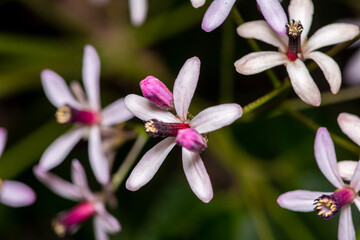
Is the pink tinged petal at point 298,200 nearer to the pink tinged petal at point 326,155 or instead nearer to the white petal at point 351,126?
the pink tinged petal at point 326,155

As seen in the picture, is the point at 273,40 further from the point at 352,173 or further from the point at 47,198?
the point at 47,198

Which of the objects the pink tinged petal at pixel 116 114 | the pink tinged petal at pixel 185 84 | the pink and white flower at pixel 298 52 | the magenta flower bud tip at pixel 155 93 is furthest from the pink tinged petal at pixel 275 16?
the pink tinged petal at pixel 116 114

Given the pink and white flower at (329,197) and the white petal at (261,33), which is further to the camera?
the white petal at (261,33)

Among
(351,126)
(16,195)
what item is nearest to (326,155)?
(351,126)

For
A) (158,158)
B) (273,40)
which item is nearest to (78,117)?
(158,158)

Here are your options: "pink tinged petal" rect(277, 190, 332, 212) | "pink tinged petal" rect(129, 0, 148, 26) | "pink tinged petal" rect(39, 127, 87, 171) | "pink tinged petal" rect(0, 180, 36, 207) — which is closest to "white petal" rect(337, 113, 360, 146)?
"pink tinged petal" rect(277, 190, 332, 212)

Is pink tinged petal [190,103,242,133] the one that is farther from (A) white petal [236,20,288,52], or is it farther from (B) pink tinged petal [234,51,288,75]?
(A) white petal [236,20,288,52]

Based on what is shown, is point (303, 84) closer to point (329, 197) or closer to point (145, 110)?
point (329, 197)

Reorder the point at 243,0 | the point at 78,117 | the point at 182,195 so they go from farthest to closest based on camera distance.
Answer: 1. the point at 243,0
2. the point at 182,195
3. the point at 78,117
